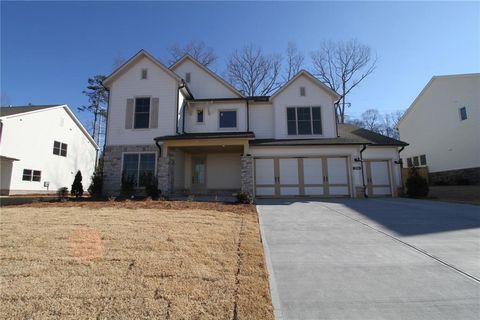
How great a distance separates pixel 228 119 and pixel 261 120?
215 centimetres

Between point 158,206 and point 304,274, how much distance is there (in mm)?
7561

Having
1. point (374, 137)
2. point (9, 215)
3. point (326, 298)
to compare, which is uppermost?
point (374, 137)

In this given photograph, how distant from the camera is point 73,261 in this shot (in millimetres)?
4637

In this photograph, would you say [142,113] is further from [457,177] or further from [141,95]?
[457,177]

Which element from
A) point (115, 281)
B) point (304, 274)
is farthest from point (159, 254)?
point (304, 274)

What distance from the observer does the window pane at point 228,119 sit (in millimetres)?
17203

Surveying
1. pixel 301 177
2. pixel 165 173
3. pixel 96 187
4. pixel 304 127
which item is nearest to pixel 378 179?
pixel 301 177

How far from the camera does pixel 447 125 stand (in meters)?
22.4

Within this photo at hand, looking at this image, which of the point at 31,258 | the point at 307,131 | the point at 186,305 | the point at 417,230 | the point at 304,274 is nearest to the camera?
the point at 186,305

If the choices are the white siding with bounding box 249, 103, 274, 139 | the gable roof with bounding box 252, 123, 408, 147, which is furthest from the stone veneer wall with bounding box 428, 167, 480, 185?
the white siding with bounding box 249, 103, 274, 139

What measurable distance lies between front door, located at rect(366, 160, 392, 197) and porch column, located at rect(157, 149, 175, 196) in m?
11.4

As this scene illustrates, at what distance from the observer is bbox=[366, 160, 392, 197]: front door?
15.8m

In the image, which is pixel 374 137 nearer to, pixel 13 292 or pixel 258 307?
pixel 258 307

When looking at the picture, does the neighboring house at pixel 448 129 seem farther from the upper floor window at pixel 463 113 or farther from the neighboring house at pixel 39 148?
the neighboring house at pixel 39 148
